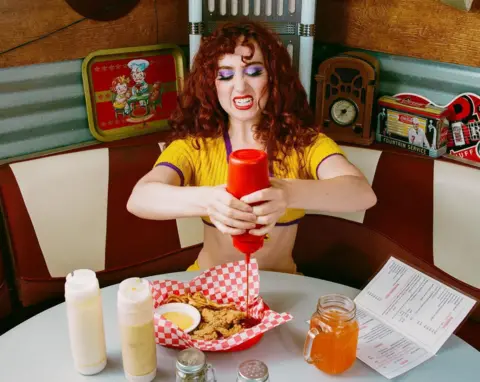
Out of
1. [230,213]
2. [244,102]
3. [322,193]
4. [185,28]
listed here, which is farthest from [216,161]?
[185,28]

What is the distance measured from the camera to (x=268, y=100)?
5.53 ft

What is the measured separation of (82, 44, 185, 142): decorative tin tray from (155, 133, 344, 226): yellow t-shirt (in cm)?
77

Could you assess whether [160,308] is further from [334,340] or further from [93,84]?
[93,84]

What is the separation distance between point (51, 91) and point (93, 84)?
179 millimetres

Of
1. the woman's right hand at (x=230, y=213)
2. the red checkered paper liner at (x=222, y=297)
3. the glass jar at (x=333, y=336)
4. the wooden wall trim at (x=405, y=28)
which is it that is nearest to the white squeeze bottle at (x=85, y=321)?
Result: the red checkered paper liner at (x=222, y=297)

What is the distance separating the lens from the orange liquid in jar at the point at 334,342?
3.85ft

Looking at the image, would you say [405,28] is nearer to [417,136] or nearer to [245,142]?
[417,136]

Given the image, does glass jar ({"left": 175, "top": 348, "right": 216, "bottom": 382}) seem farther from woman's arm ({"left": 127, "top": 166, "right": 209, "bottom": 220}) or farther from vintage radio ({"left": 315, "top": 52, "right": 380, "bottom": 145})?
vintage radio ({"left": 315, "top": 52, "right": 380, "bottom": 145})

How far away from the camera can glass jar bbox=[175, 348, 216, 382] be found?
101 centimetres

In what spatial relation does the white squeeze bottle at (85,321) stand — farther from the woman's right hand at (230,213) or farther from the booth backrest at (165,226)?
the booth backrest at (165,226)

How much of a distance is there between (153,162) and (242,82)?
756 mm

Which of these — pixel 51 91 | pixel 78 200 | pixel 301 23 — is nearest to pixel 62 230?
pixel 78 200

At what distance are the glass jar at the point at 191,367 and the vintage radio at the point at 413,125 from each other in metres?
1.59

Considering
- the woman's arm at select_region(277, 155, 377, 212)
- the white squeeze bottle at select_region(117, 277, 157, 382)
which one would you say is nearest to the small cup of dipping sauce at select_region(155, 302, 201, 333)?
the white squeeze bottle at select_region(117, 277, 157, 382)
